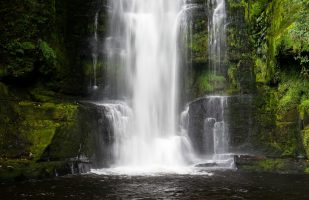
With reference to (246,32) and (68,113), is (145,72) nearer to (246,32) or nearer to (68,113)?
(246,32)

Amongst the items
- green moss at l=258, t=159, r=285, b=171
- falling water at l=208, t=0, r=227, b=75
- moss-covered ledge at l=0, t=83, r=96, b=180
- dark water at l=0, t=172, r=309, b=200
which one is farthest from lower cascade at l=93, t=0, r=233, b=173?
dark water at l=0, t=172, r=309, b=200

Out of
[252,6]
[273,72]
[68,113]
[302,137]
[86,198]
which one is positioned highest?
[252,6]

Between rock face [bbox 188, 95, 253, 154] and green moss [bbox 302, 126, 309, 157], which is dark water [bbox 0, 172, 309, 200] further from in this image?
rock face [bbox 188, 95, 253, 154]

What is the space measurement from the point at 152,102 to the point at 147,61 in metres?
2.67

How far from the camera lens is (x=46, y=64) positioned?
1809 cm

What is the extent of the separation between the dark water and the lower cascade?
2.82m

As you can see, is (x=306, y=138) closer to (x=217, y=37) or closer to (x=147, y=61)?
(x=217, y=37)

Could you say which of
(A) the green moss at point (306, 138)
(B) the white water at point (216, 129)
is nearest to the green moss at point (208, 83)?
(B) the white water at point (216, 129)

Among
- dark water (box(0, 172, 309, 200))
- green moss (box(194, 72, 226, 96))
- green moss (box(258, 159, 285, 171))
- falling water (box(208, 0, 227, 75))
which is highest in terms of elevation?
falling water (box(208, 0, 227, 75))

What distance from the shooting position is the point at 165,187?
38.2ft

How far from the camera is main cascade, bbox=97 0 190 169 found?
2072 cm

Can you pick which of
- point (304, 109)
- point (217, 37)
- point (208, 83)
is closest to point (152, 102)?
point (208, 83)

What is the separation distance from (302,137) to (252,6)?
28.1 feet

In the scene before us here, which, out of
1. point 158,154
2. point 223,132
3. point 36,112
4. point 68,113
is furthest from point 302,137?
point 36,112
